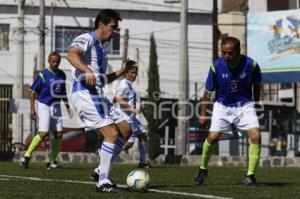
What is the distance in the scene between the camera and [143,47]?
143 ft

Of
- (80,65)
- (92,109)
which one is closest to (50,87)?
(92,109)

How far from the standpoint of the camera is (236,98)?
11609 millimetres

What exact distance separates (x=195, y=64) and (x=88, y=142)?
14.3 metres

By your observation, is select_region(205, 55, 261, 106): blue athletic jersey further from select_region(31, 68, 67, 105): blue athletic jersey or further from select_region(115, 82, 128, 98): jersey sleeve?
select_region(115, 82, 128, 98): jersey sleeve

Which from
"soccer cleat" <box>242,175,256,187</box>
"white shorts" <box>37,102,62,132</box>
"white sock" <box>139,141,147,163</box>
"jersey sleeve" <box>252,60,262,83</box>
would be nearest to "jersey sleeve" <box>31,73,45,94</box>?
"white shorts" <box>37,102,62,132</box>

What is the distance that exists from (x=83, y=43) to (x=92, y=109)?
0.77m

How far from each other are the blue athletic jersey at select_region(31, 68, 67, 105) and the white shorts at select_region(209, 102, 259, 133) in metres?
5.38

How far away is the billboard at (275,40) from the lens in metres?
29.4

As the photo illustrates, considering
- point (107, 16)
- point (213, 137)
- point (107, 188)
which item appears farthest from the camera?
point (213, 137)

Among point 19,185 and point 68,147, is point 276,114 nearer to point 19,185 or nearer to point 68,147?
point 68,147

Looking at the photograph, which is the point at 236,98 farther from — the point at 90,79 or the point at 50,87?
the point at 50,87

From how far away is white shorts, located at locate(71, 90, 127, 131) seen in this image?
390 inches

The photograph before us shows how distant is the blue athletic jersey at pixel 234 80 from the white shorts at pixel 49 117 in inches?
217

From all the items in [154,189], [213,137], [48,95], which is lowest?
[154,189]
